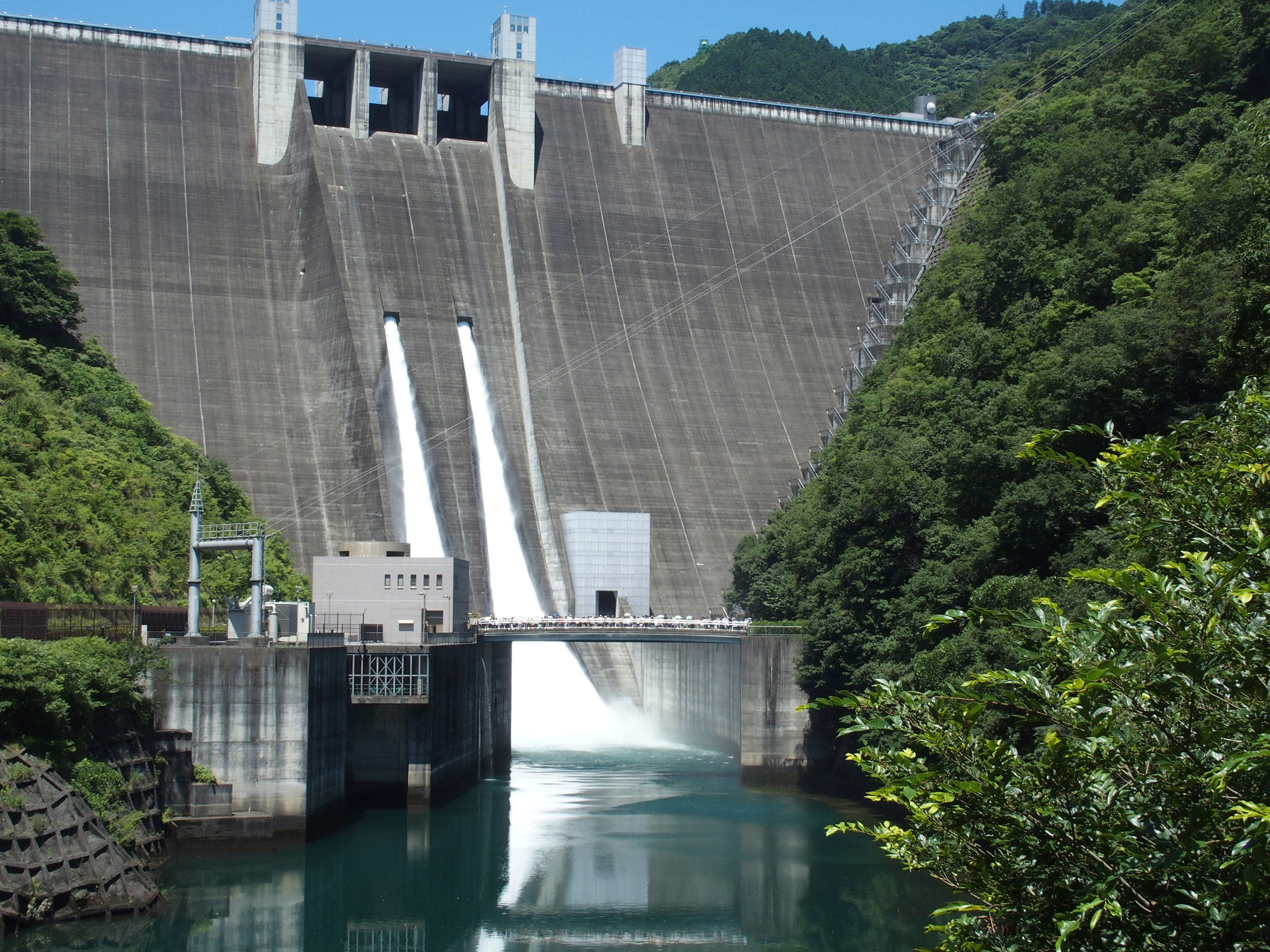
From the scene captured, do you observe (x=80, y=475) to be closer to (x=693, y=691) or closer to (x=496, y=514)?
(x=496, y=514)

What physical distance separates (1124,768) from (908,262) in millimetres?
65817

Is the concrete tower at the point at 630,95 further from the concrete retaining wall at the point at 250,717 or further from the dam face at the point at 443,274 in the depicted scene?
the concrete retaining wall at the point at 250,717

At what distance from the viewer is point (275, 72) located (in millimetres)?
67812

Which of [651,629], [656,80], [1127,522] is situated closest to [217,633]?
[651,629]

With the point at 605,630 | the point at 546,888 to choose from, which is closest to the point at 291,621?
the point at 605,630

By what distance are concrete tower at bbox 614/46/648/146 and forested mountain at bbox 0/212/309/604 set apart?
27928mm

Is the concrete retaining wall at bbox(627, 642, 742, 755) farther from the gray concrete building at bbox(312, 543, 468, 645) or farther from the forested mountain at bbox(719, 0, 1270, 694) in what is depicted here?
the gray concrete building at bbox(312, 543, 468, 645)

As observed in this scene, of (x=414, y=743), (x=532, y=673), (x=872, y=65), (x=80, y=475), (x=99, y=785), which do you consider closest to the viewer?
(x=99, y=785)

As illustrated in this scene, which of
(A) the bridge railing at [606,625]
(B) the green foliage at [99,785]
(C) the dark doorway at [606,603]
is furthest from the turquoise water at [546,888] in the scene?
(C) the dark doorway at [606,603]

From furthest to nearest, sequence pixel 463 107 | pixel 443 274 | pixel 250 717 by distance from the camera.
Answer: pixel 463 107 → pixel 443 274 → pixel 250 717

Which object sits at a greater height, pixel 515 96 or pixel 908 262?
pixel 515 96

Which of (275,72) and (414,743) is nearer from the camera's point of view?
(414,743)

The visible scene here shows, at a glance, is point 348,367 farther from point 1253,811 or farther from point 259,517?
point 1253,811

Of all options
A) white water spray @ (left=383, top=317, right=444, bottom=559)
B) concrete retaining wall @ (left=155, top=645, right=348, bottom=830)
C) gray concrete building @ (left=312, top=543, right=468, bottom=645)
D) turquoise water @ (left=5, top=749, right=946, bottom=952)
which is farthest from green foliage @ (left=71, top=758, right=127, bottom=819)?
white water spray @ (left=383, top=317, right=444, bottom=559)
